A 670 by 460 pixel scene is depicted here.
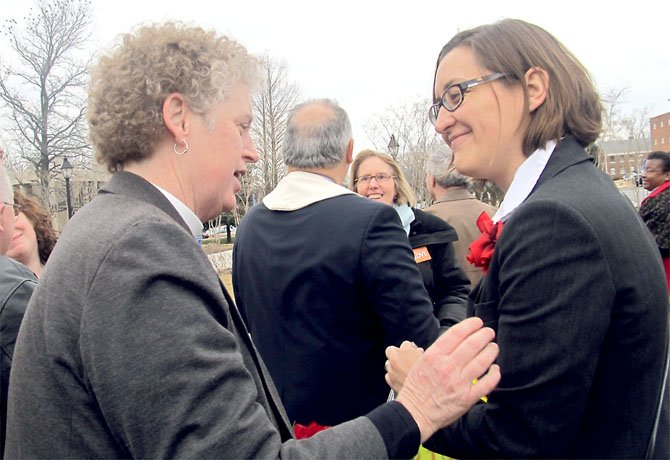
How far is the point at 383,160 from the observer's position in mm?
4730

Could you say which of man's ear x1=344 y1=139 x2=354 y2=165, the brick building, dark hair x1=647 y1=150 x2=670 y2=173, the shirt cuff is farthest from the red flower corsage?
the brick building

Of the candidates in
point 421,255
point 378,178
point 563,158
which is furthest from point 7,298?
point 378,178

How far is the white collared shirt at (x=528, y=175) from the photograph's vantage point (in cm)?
176

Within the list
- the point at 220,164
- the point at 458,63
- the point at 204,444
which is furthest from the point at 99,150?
the point at 458,63

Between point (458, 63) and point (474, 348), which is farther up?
point (458, 63)

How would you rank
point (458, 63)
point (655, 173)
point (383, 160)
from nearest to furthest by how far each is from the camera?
point (458, 63) < point (383, 160) < point (655, 173)

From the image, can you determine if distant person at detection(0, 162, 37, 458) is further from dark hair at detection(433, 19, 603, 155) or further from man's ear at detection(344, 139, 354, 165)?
dark hair at detection(433, 19, 603, 155)

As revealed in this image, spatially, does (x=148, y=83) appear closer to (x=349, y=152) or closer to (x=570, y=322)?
(x=570, y=322)

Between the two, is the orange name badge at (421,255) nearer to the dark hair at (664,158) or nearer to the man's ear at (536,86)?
the man's ear at (536,86)

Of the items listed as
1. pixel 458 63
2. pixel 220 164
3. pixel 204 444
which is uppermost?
pixel 458 63

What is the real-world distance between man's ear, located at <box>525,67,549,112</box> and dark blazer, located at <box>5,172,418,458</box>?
1151 millimetres

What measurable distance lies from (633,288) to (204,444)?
1.14 metres

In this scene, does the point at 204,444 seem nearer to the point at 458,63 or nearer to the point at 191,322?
the point at 191,322

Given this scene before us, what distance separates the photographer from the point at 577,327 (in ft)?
4.78
